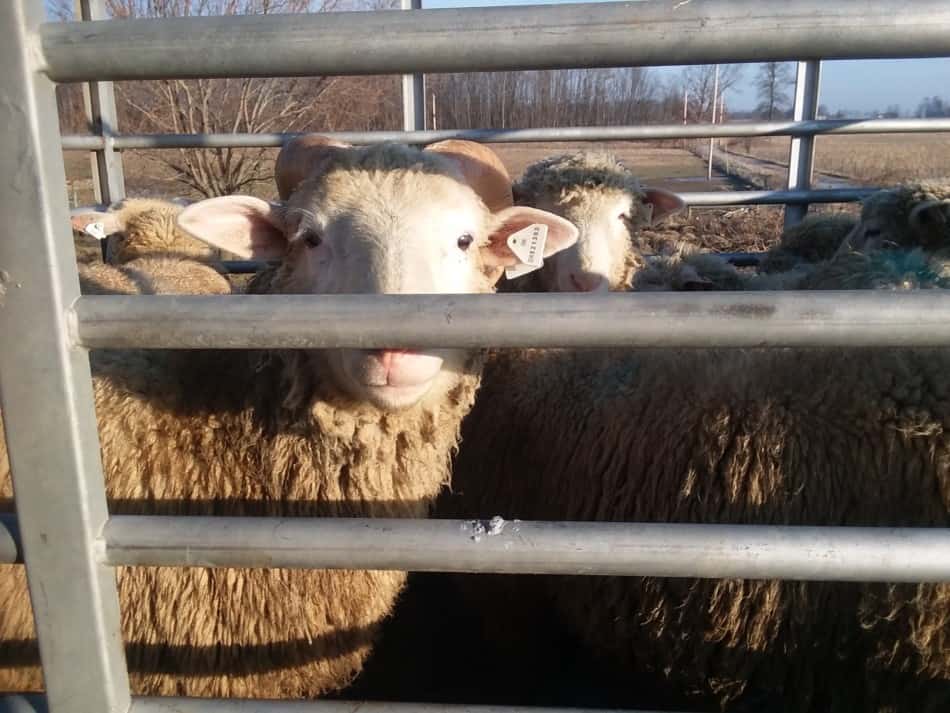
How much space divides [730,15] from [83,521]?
111 cm

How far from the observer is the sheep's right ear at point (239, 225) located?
6.33 feet

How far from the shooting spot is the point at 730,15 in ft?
3.09

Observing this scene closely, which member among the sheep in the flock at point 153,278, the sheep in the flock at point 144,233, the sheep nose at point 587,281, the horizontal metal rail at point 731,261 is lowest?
the horizontal metal rail at point 731,261

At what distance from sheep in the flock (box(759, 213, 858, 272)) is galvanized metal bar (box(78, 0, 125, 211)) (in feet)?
13.0

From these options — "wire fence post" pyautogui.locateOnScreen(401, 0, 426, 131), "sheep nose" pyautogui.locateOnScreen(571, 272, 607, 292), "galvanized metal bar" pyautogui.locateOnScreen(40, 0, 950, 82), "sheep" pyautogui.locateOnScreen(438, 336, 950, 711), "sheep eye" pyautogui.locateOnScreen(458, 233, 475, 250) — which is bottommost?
"sheep" pyautogui.locateOnScreen(438, 336, 950, 711)

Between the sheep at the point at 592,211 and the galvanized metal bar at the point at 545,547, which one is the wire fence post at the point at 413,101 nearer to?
the sheep at the point at 592,211

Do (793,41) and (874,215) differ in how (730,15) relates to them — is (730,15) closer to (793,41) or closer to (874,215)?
(793,41)

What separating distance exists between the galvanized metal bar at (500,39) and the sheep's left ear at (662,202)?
3.10 m

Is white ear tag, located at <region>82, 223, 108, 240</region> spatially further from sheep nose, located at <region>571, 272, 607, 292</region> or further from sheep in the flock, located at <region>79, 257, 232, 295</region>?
sheep nose, located at <region>571, 272, 607, 292</region>

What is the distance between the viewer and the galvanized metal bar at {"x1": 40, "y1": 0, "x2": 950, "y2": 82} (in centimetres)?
93

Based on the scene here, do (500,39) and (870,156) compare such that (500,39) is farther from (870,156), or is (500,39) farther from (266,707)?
(870,156)

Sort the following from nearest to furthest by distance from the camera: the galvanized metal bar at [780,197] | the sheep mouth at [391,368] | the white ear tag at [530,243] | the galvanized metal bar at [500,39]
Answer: the galvanized metal bar at [500,39]
the sheep mouth at [391,368]
the white ear tag at [530,243]
the galvanized metal bar at [780,197]

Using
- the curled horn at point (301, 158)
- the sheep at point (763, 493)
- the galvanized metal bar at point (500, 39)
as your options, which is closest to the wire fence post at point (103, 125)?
the curled horn at point (301, 158)

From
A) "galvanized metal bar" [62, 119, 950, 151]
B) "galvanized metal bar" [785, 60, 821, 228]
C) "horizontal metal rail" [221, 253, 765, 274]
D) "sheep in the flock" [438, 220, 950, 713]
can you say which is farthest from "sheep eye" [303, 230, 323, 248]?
"galvanized metal bar" [785, 60, 821, 228]
